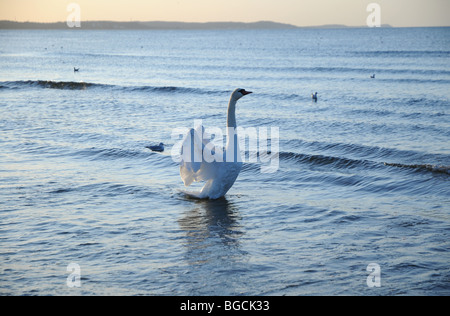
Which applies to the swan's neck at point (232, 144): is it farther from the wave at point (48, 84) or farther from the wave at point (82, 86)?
the wave at point (48, 84)

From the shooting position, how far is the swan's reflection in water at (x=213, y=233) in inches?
298

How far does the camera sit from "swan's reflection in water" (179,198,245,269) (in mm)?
7574

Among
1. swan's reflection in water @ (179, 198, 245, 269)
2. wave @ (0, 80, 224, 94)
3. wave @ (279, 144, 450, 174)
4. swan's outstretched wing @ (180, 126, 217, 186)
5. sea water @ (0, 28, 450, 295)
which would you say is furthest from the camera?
wave @ (0, 80, 224, 94)

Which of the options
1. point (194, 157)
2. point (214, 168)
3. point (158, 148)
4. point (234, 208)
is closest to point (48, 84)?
point (158, 148)

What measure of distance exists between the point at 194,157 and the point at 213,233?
1.63 metres

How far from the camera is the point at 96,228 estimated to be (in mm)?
8758

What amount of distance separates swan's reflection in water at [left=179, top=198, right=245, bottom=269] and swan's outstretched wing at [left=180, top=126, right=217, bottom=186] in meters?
0.63

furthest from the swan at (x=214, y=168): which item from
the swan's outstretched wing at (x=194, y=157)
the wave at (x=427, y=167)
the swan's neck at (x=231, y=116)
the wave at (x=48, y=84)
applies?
the wave at (x=48, y=84)

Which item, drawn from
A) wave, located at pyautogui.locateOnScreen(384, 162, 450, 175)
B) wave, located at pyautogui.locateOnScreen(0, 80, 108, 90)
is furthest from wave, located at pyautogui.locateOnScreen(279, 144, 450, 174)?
wave, located at pyautogui.locateOnScreen(0, 80, 108, 90)

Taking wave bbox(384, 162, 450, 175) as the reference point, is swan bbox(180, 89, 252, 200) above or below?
above

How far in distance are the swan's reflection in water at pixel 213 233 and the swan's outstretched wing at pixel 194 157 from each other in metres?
0.63

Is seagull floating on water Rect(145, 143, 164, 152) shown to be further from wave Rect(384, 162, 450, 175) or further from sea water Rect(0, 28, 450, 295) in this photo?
wave Rect(384, 162, 450, 175)

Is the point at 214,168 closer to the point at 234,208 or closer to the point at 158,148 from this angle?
the point at 234,208
